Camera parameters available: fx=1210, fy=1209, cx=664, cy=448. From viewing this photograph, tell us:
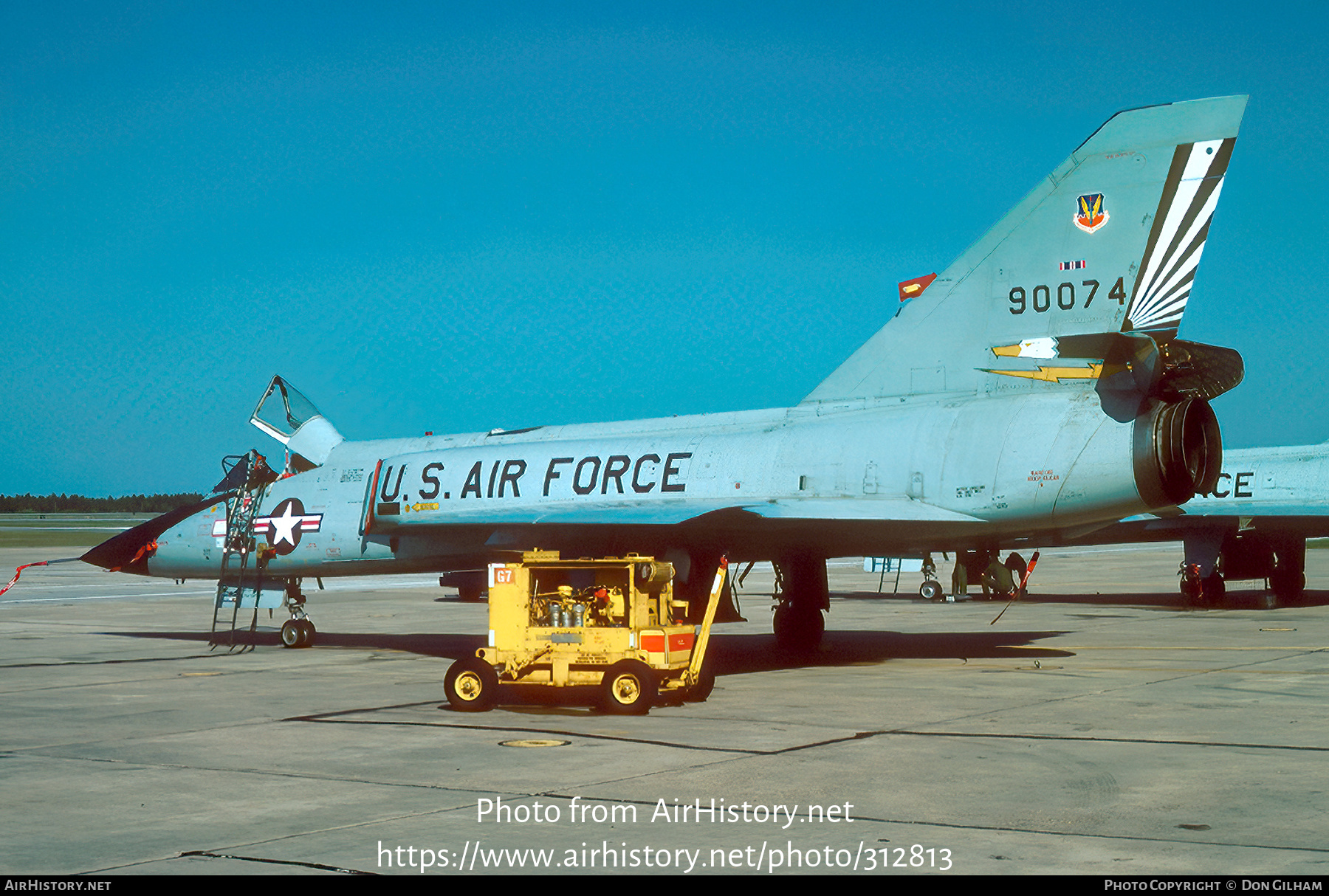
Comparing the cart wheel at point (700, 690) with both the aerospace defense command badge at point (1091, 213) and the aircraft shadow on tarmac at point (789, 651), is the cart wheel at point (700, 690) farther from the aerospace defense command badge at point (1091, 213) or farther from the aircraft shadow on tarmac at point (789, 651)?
the aerospace defense command badge at point (1091, 213)

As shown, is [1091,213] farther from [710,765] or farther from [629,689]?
[710,765]

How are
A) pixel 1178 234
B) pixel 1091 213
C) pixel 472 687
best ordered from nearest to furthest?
pixel 472 687
pixel 1178 234
pixel 1091 213

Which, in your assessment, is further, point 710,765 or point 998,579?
point 998,579

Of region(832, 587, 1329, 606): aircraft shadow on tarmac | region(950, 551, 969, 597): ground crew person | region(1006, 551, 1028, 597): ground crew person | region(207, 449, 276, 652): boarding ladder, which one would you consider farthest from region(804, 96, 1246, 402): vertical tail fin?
region(1006, 551, 1028, 597): ground crew person

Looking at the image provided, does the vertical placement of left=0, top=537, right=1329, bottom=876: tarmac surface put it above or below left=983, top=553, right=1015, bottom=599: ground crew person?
below

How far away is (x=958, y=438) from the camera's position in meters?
12.7

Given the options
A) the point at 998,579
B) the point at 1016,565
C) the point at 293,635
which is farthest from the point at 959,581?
the point at 293,635

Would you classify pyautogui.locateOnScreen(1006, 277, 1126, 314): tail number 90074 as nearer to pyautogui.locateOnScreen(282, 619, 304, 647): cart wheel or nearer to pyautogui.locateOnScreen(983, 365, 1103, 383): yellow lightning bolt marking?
pyautogui.locateOnScreen(983, 365, 1103, 383): yellow lightning bolt marking

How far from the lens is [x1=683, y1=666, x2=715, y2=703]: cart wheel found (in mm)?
12016

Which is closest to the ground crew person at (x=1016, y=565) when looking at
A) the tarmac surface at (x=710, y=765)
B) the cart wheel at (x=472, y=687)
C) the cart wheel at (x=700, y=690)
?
the tarmac surface at (x=710, y=765)

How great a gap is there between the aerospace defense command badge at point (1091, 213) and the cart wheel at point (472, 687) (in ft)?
24.6

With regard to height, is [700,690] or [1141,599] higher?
[1141,599]

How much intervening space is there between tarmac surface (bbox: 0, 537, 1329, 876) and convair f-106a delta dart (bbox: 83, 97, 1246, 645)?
1.73 meters

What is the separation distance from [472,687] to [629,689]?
156 centimetres
